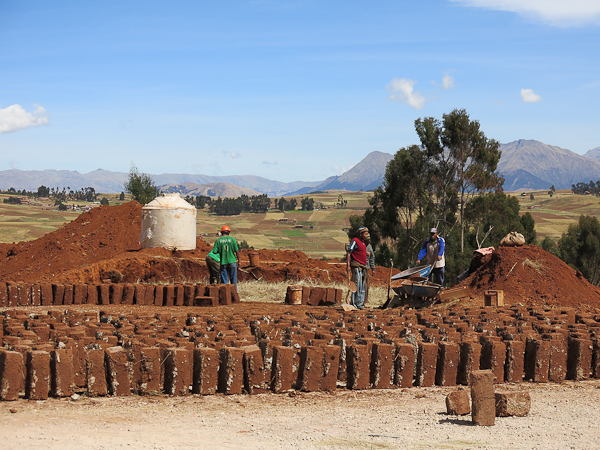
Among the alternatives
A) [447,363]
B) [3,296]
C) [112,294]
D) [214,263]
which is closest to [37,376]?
[447,363]

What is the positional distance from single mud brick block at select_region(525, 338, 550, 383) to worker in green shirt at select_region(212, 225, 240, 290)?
6.92 meters

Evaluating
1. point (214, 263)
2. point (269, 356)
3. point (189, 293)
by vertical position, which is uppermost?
point (214, 263)

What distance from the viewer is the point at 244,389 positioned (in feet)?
18.4

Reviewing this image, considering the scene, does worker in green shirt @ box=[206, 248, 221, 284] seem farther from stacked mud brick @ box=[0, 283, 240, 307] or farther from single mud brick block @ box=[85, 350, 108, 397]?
single mud brick block @ box=[85, 350, 108, 397]

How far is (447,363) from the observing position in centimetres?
600

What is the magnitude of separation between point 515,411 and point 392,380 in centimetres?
148

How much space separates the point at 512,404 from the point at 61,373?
3969 mm

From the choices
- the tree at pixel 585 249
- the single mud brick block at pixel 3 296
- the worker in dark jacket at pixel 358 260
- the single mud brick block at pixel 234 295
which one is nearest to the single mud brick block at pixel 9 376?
the worker in dark jacket at pixel 358 260

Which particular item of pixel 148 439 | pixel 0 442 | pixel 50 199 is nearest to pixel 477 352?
pixel 148 439

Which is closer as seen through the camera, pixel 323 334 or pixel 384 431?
pixel 384 431

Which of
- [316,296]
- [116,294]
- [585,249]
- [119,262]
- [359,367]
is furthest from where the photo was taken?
[585,249]

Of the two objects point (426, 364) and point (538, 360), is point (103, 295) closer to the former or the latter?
point (426, 364)

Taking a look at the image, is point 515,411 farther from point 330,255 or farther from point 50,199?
point 50,199

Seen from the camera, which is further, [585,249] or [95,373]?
[585,249]
